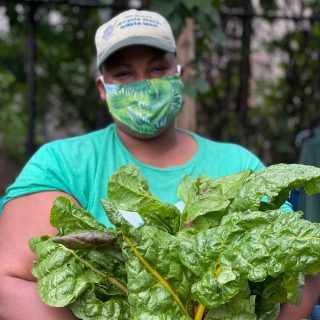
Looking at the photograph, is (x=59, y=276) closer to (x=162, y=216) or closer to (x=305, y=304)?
(x=162, y=216)

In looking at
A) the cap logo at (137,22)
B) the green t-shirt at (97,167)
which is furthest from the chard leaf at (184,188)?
the cap logo at (137,22)

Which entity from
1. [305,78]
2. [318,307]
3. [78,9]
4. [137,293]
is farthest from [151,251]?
[305,78]

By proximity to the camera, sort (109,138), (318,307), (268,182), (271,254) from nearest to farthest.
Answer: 1. (271,254)
2. (268,182)
3. (318,307)
4. (109,138)

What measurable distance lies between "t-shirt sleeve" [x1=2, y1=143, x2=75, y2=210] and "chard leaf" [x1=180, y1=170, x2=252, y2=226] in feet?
1.61

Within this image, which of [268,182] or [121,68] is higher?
[121,68]

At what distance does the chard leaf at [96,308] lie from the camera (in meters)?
1.54

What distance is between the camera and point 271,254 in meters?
1.42

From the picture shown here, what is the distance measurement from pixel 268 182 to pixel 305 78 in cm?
428

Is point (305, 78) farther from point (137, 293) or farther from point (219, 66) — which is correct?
point (137, 293)

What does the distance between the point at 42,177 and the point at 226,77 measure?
3761 mm

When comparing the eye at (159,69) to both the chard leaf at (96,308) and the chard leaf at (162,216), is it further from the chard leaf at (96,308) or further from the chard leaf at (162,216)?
the chard leaf at (96,308)

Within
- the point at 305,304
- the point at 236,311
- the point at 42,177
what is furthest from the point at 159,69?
the point at 236,311

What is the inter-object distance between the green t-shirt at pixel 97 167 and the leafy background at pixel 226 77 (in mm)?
2988

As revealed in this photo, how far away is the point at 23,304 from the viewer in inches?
68.3
